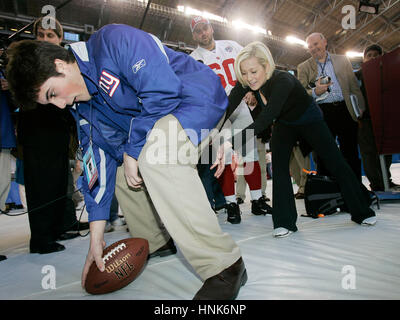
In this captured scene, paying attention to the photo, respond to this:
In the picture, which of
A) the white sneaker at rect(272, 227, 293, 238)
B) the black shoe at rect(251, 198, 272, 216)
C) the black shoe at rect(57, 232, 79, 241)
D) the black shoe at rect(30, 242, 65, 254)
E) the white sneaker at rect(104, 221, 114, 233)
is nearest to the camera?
the white sneaker at rect(272, 227, 293, 238)

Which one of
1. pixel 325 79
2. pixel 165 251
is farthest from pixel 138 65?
pixel 325 79

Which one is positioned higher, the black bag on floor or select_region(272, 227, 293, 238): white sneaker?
the black bag on floor

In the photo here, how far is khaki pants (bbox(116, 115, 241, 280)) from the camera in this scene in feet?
2.64

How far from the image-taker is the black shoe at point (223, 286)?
2.50ft

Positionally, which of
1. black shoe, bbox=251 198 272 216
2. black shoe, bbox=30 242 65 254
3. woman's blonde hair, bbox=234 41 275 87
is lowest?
black shoe, bbox=30 242 65 254

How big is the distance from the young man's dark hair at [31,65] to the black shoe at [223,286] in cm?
94

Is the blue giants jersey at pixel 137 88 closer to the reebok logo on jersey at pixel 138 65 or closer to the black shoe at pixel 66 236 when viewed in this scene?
the reebok logo on jersey at pixel 138 65

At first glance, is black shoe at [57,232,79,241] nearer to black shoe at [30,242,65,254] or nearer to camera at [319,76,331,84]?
black shoe at [30,242,65,254]

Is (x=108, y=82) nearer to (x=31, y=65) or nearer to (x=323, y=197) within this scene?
(x=31, y=65)

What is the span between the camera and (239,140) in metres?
1.56

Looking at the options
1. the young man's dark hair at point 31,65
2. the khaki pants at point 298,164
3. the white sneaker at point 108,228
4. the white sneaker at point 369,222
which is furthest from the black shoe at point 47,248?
the khaki pants at point 298,164

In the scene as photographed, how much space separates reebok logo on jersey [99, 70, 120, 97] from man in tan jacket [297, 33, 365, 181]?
2337 millimetres

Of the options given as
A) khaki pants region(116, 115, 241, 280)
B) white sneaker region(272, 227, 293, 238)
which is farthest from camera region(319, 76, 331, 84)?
khaki pants region(116, 115, 241, 280)
